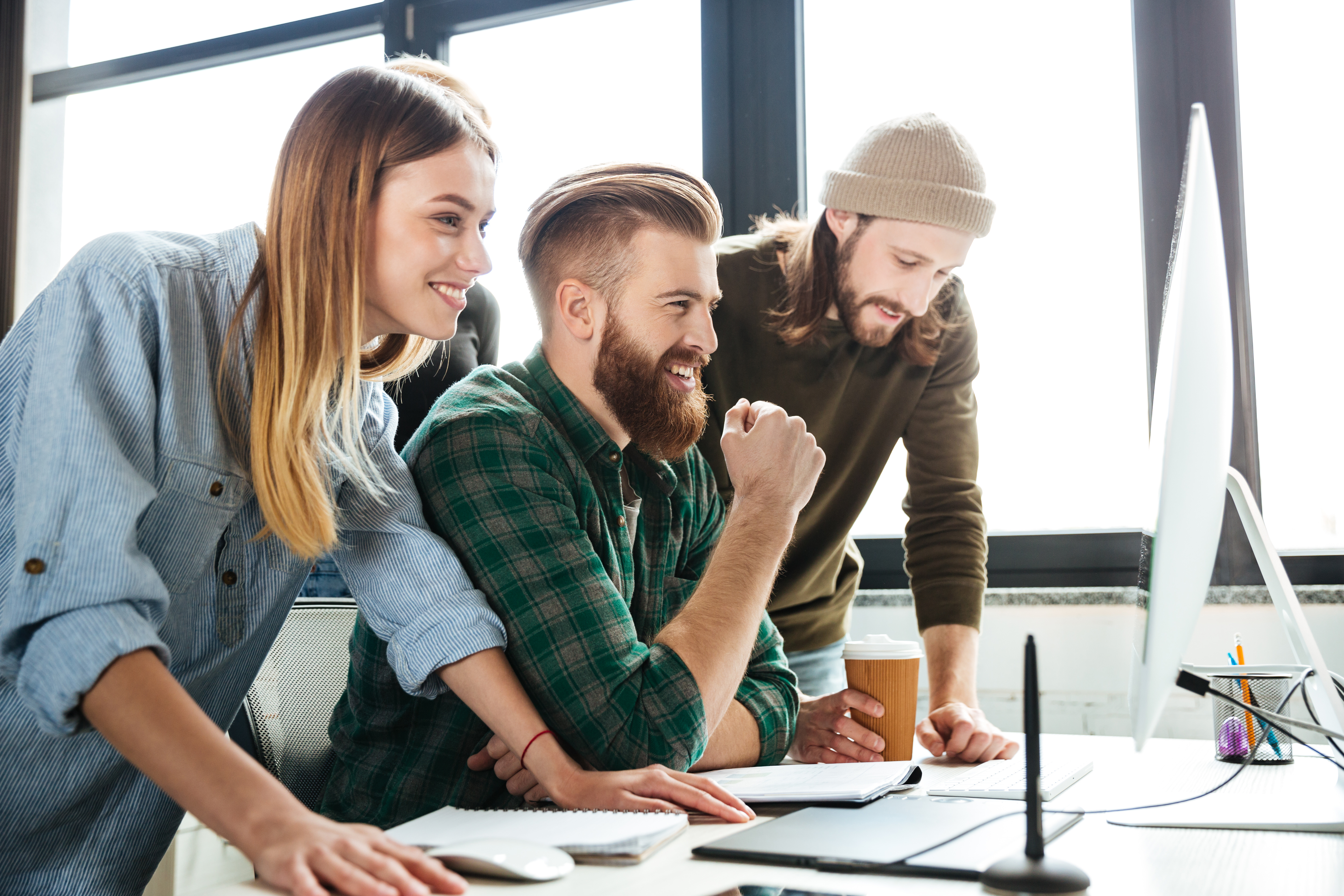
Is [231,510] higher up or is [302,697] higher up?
[231,510]

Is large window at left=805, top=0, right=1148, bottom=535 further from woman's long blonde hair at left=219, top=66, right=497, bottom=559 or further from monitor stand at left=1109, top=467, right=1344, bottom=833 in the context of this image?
woman's long blonde hair at left=219, top=66, right=497, bottom=559

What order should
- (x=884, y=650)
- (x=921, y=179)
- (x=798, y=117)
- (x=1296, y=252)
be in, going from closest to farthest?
(x=884, y=650) → (x=921, y=179) → (x=1296, y=252) → (x=798, y=117)

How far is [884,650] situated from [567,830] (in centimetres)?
50

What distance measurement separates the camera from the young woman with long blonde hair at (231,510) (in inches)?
28.3

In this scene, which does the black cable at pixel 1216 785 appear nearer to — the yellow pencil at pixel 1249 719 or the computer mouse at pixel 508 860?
the yellow pencil at pixel 1249 719

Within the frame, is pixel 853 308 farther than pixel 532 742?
Yes

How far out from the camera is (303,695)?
1321mm

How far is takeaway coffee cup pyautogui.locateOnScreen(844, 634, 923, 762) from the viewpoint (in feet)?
3.82

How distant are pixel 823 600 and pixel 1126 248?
1048 millimetres

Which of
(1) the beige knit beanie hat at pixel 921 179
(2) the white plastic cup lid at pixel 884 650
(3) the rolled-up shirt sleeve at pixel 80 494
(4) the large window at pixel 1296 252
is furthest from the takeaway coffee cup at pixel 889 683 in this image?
(4) the large window at pixel 1296 252

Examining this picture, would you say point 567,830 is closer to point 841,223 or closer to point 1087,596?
point 841,223

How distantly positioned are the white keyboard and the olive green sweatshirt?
1.96 feet

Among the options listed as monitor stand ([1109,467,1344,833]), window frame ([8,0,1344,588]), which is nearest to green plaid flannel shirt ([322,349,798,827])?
monitor stand ([1109,467,1344,833])

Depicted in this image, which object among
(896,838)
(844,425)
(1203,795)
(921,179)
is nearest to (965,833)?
(896,838)
